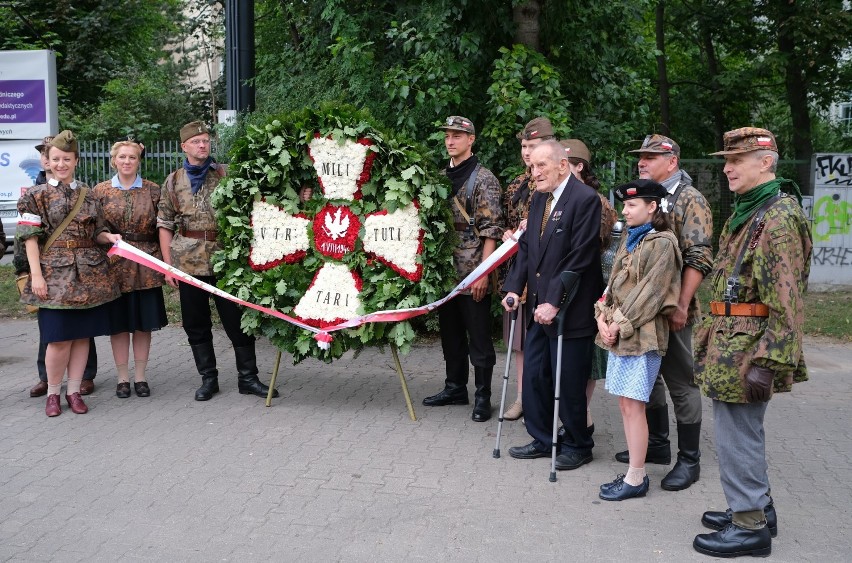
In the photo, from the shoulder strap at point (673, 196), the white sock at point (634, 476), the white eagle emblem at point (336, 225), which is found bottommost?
the white sock at point (634, 476)

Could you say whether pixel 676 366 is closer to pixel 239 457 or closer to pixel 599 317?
pixel 599 317

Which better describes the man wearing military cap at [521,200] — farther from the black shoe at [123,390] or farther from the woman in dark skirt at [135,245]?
the black shoe at [123,390]

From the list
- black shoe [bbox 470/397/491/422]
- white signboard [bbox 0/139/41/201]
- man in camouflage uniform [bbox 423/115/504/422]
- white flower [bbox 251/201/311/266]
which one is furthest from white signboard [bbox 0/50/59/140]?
black shoe [bbox 470/397/491/422]

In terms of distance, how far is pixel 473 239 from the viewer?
22.0ft

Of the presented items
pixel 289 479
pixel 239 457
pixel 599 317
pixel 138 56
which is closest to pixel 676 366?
pixel 599 317

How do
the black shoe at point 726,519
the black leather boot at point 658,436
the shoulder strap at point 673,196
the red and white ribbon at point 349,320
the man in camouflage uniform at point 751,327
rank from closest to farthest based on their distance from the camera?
the man in camouflage uniform at point 751,327 → the black shoe at point 726,519 → the shoulder strap at point 673,196 → the black leather boot at point 658,436 → the red and white ribbon at point 349,320

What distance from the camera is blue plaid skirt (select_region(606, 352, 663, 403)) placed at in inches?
195

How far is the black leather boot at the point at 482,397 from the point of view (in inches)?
263

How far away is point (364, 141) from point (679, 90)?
13.4m

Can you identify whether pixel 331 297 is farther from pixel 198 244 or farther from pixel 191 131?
pixel 191 131

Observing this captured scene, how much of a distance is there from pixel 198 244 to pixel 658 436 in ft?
12.4

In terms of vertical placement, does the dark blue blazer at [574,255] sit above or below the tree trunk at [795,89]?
below

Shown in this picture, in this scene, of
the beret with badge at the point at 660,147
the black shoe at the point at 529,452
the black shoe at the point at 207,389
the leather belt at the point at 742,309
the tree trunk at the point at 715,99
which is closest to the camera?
the leather belt at the point at 742,309

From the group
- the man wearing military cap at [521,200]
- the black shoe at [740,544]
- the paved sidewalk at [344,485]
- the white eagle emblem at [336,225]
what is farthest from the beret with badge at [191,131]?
the black shoe at [740,544]
